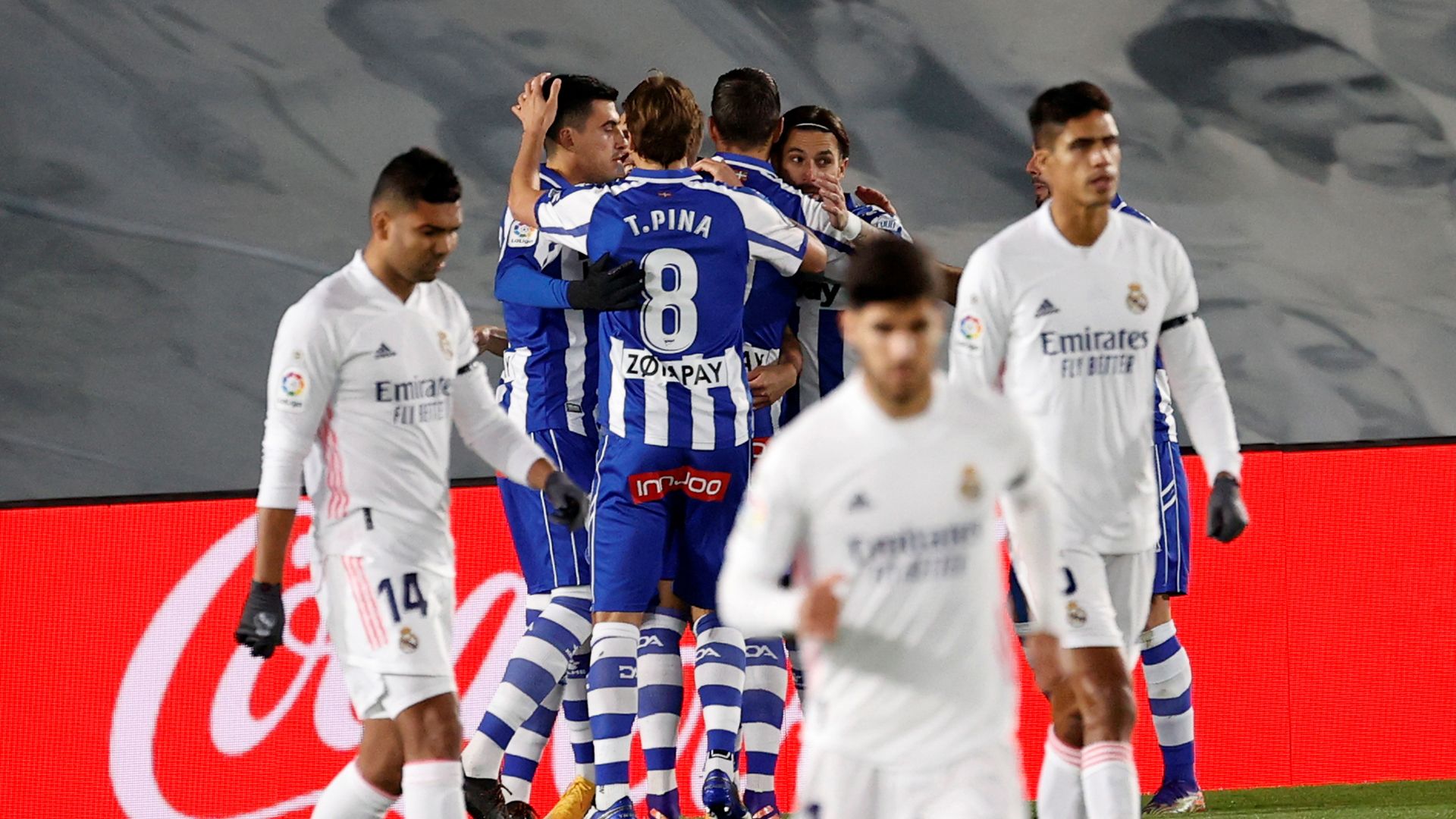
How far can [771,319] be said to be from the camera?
5367 millimetres

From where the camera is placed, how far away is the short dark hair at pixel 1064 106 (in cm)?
407

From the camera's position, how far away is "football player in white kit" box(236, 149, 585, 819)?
3.79m

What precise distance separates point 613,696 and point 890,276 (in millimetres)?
2377

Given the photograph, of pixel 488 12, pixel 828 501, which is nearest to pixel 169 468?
pixel 488 12

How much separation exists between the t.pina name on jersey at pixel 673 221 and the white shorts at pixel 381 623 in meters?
1.35

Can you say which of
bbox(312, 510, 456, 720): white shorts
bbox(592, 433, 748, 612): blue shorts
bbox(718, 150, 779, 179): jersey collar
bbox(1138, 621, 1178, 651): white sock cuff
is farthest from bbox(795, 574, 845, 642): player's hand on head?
bbox(1138, 621, 1178, 651): white sock cuff

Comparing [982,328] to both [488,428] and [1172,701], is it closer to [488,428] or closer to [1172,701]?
[488,428]

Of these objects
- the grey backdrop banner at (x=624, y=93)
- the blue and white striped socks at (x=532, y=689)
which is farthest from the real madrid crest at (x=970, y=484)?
the grey backdrop banner at (x=624, y=93)

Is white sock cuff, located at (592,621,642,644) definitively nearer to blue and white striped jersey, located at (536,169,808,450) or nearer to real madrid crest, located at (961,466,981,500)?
blue and white striped jersey, located at (536,169,808,450)

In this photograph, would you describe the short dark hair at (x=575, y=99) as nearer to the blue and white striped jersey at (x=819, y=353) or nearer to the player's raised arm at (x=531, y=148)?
the player's raised arm at (x=531, y=148)

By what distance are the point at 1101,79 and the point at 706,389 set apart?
6.29 m

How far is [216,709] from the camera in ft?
19.4

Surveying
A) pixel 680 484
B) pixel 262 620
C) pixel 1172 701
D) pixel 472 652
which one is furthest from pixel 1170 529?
pixel 262 620

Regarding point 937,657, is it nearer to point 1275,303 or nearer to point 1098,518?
point 1098,518
